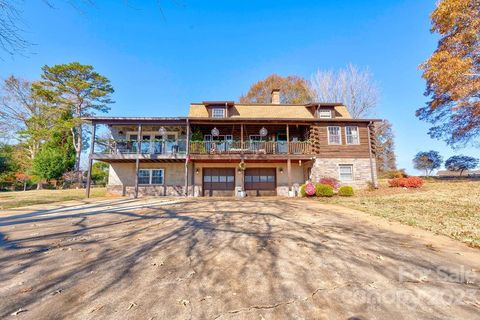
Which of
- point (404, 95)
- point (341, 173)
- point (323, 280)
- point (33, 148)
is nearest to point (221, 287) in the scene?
point (323, 280)

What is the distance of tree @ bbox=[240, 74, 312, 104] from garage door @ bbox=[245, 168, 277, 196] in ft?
51.9

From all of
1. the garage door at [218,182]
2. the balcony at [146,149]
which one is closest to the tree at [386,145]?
the garage door at [218,182]

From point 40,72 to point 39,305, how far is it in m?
31.2

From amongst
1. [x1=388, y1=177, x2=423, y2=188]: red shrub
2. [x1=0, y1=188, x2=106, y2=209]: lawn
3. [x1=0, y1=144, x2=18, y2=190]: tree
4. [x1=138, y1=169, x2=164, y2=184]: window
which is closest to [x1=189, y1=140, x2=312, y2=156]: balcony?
A: [x1=138, y1=169, x2=164, y2=184]: window

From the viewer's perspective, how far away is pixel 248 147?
15852mm

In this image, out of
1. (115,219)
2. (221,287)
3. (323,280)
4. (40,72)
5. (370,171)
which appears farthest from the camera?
(40,72)

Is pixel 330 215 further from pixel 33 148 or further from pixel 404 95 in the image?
pixel 33 148

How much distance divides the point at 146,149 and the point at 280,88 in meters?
21.2

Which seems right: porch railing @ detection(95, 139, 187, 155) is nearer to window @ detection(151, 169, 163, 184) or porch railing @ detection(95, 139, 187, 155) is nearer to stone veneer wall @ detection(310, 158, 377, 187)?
window @ detection(151, 169, 163, 184)

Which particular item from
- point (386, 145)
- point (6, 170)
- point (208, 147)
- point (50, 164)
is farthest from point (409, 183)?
point (6, 170)

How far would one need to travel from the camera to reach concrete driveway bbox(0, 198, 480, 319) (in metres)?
2.52

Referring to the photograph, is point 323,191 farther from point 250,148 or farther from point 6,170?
point 6,170

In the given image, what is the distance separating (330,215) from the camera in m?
7.83

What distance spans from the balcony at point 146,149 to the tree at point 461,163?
28730 mm
